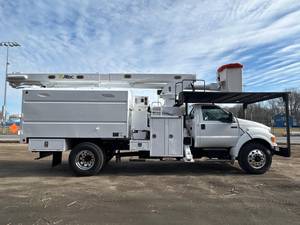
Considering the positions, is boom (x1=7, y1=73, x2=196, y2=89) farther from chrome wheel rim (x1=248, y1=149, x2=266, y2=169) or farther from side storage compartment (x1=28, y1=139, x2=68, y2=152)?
chrome wheel rim (x1=248, y1=149, x2=266, y2=169)

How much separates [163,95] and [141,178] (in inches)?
113

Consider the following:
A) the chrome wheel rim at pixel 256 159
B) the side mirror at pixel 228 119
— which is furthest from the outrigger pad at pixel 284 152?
the side mirror at pixel 228 119

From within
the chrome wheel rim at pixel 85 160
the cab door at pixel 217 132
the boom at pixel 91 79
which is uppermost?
the boom at pixel 91 79

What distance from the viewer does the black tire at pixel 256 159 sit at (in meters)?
8.72

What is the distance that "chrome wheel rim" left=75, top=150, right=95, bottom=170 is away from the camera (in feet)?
28.2

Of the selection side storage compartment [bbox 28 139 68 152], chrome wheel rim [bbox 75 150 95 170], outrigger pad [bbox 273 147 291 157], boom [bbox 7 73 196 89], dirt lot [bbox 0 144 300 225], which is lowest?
dirt lot [bbox 0 144 300 225]

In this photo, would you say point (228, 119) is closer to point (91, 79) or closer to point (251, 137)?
point (251, 137)

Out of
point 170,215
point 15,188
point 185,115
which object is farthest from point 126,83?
point 170,215

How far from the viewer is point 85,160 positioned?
868 centimetres

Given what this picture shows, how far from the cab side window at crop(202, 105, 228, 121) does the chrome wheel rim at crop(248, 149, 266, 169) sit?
1419mm

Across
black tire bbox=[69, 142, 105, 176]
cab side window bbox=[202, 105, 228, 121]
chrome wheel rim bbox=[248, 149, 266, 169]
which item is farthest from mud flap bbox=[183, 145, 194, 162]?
black tire bbox=[69, 142, 105, 176]

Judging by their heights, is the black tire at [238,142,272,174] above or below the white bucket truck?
below

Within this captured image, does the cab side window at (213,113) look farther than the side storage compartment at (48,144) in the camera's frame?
Yes

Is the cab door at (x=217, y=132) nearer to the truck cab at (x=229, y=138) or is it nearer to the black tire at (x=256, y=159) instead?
the truck cab at (x=229, y=138)
